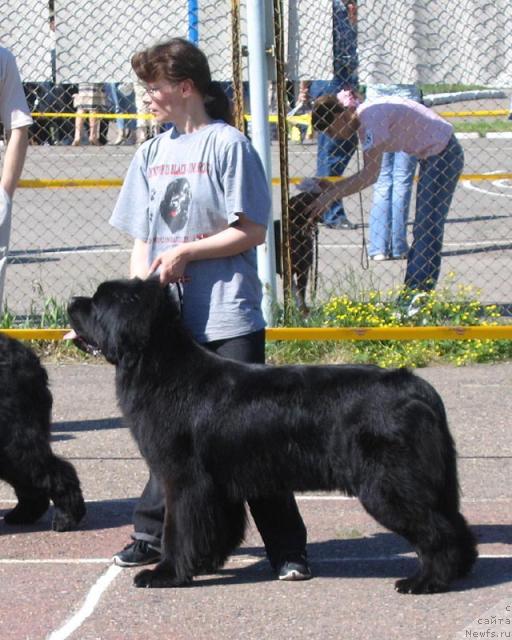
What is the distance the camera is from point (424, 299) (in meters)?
8.41

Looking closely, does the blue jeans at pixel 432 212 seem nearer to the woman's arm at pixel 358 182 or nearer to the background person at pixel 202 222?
the woman's arm at pixel 358 182

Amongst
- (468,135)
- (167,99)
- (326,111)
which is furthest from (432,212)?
(468,135)

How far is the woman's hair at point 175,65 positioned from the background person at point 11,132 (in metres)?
1.10

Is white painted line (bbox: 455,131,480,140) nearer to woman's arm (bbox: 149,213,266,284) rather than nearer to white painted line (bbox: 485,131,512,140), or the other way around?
white painted line (bbox: 485,131,512,140)

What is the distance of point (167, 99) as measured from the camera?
4727 millimetres

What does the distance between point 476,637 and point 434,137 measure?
17.5 ft

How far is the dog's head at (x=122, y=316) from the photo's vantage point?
4488 millimetres

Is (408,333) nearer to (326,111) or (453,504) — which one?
(326,111)

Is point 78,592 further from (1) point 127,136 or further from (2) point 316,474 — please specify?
(1) point 127,136

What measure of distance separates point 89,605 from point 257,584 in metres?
0.64

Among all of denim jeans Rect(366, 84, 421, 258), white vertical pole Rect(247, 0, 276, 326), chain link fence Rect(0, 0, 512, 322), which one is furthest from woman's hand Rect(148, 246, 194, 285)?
denim jeans Rect(366, 84, 421, 258)

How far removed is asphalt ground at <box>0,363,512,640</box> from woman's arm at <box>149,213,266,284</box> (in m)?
1.18

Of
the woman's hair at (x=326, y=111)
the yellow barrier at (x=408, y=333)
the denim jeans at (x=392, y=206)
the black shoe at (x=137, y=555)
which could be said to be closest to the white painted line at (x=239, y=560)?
the black shoe at (x=137, y=555)

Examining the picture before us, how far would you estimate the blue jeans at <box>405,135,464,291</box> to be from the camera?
8.94 metres
